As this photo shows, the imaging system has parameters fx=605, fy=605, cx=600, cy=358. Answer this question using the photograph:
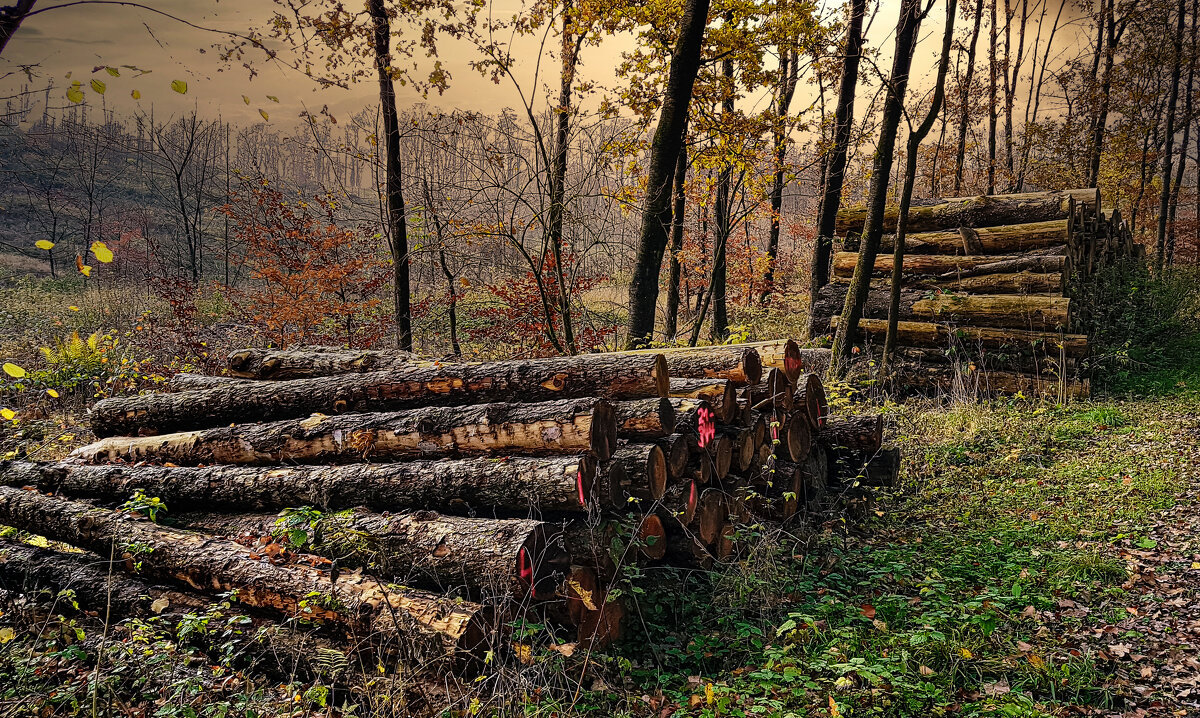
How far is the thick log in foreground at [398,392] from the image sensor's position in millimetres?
4734

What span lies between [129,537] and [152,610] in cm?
86

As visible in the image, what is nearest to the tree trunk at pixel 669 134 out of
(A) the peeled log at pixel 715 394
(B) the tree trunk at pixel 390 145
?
(A) the peeled log at pixel 715 394

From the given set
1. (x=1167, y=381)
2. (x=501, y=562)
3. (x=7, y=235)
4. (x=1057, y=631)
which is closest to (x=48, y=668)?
(x=501, y=562)

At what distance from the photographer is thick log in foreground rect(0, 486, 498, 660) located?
328 cm

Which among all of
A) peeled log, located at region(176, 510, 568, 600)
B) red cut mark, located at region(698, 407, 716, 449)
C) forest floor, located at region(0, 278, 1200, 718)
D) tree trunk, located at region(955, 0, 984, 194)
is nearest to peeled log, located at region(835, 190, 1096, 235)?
forest floor, located at region(0, 278, 1200, 718)

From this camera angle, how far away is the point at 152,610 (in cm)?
398

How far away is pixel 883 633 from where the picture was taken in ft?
12.3

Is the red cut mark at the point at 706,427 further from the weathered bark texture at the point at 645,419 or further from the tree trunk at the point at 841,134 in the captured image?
the tree trunk at the point at 841,134

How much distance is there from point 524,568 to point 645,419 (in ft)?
4.56

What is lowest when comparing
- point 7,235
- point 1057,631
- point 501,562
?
point 1057,631

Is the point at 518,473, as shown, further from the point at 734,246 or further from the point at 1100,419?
the point at 734,246

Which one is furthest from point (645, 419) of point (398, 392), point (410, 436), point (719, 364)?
point (398, 392)

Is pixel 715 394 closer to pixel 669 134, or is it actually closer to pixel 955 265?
pixel 669 134

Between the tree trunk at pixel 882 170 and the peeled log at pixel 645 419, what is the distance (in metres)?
5.91
